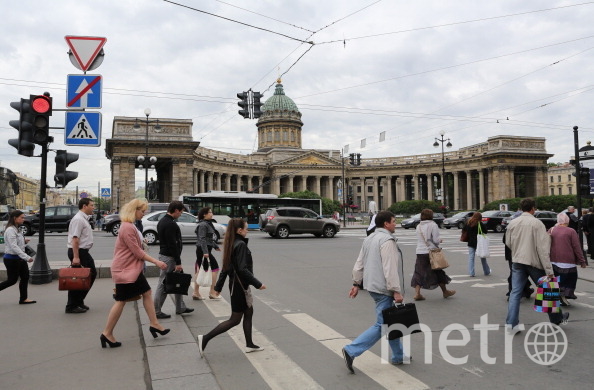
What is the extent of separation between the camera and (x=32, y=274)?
10.2 m

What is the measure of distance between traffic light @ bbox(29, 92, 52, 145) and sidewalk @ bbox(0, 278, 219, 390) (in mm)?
3388

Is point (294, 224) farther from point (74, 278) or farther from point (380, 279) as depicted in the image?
point (380, 279)

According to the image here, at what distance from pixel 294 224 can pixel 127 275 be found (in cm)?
2072

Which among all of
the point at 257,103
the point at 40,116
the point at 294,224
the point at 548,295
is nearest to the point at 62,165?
the point at 40,116

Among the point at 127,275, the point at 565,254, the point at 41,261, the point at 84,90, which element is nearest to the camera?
the point at 127,275

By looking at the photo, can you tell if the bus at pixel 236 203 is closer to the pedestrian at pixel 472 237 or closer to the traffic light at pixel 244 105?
the traffic light at pixel 244 105

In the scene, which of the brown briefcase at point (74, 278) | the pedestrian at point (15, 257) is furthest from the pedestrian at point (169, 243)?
the pedestrian at point (15, 257)

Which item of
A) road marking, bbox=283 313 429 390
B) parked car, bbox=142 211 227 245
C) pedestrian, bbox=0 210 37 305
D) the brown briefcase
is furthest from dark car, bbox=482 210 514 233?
the brown briefcase

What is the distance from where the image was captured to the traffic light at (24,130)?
9.41m

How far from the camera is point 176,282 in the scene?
6.64 m

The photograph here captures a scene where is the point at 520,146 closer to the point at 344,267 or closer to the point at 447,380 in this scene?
the point at 344,267

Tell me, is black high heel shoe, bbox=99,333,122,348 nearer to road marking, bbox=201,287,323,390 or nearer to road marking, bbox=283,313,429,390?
road marking, bbox=201,287,323,390

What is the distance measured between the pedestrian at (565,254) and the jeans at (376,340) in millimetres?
4596

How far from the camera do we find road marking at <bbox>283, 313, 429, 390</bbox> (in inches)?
184
